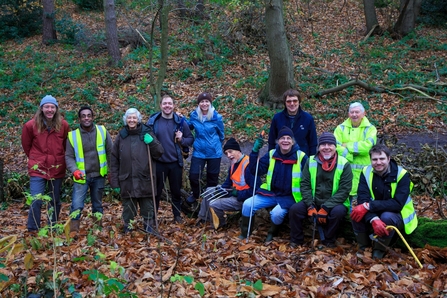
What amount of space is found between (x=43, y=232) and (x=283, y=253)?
2.84 m

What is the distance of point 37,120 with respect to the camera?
19.8ft

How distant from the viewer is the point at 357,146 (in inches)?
233

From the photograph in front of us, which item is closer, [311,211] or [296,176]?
[311,211]

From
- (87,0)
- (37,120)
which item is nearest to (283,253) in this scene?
(37,120)

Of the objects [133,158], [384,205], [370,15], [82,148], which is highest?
[370,15]

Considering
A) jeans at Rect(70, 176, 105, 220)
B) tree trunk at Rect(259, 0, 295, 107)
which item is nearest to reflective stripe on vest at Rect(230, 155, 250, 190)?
jeans at Rect(70, 176, 105, 220)

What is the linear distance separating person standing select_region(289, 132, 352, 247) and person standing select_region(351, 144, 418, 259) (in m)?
0.33

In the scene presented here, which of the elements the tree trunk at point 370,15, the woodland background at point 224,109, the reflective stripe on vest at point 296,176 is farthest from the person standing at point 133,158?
the tree trunk at point 370,15

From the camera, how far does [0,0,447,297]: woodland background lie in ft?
13.7

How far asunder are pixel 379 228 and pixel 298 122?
208cm

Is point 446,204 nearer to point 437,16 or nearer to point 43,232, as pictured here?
point 43,232

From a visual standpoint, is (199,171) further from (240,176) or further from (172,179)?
(240,176)

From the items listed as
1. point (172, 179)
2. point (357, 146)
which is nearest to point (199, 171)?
point (172, 179)

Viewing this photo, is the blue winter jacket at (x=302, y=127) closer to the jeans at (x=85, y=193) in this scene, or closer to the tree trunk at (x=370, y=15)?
the jeans at (x=85, y=193)
